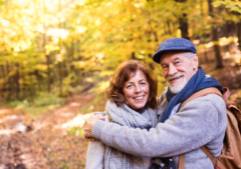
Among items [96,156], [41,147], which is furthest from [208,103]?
[41,147]

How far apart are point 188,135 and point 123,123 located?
0.70 meters

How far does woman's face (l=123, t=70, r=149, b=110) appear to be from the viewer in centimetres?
214

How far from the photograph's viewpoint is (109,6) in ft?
19.9

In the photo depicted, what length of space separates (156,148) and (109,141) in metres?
0.46

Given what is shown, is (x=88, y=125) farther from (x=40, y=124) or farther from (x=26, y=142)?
(x=40, y=124)

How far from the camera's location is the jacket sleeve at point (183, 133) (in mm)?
1522

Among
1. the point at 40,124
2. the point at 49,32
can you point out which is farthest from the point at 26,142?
the point at 49,32

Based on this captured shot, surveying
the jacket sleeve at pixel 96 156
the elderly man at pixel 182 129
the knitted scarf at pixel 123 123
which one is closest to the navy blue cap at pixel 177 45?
the elderly man at pixel 182 129

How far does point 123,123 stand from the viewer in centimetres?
191

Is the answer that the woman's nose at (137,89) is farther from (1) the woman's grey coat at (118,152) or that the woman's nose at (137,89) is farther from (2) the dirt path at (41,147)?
(2) the dirt path at (41,147)

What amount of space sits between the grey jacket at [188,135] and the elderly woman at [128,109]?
0.30 meters

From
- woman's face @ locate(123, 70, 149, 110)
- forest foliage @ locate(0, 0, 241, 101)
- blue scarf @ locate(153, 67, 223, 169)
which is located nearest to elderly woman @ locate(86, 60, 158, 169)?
woman's face @ locate(123, 70, 149, 110)

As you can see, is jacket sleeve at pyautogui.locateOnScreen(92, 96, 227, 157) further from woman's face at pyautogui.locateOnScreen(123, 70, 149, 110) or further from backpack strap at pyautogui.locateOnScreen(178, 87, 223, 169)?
woman's face at pyautogui.locateOnScreen(123, 70, 149, 110)

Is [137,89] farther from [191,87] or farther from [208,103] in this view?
[208,103]
